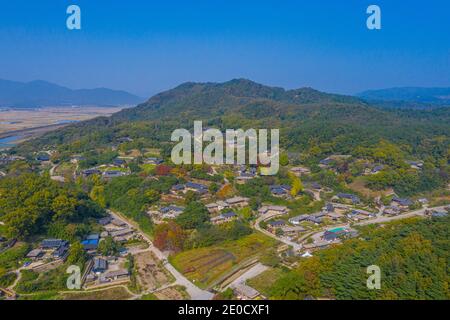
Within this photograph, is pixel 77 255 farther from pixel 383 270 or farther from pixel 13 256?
pixel 383 270

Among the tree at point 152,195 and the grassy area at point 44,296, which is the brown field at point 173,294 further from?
the tree at point 152,195

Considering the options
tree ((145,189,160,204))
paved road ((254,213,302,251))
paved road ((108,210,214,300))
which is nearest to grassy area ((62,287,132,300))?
paved road ((108,210,214,300))

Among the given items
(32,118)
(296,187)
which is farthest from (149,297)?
(32,118)

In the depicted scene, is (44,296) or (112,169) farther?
(112,169)

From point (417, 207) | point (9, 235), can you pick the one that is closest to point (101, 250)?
point (9, 235)
